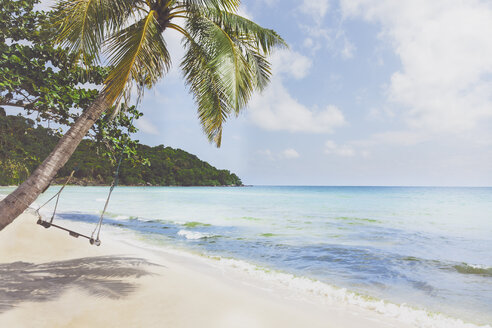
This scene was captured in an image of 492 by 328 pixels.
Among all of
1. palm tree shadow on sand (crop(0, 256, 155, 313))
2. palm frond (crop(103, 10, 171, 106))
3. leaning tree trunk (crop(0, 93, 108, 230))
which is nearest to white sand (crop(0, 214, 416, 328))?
palm tree shadow on sand (crop(0, 256, 155, 313))

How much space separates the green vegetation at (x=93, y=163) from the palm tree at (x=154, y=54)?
1091 millimetres

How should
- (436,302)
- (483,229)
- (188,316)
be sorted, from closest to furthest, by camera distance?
(188,316) < (436,302) < (483,229)

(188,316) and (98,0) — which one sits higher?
(98,0)

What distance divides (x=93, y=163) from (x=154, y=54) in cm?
916

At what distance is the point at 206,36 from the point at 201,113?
1426mm

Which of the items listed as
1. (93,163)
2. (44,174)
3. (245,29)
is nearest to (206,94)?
(245,29)

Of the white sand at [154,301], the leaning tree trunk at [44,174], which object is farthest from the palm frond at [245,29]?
the white sand at [154,301]

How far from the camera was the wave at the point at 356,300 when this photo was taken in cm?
382

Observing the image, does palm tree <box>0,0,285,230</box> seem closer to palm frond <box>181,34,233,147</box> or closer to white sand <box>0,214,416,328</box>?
palm frond <box>181,34,233,147</box>

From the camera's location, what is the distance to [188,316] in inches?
130

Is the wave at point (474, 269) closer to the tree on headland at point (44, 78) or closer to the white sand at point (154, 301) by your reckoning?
the white sand at point (154, 301)

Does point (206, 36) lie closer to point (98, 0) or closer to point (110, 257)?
point (98, 0)

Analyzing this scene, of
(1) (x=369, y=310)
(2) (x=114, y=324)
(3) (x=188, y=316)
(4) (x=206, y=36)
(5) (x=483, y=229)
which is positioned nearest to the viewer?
(2) (x=114, y=324)

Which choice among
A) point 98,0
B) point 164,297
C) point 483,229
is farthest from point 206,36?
point 483,229
